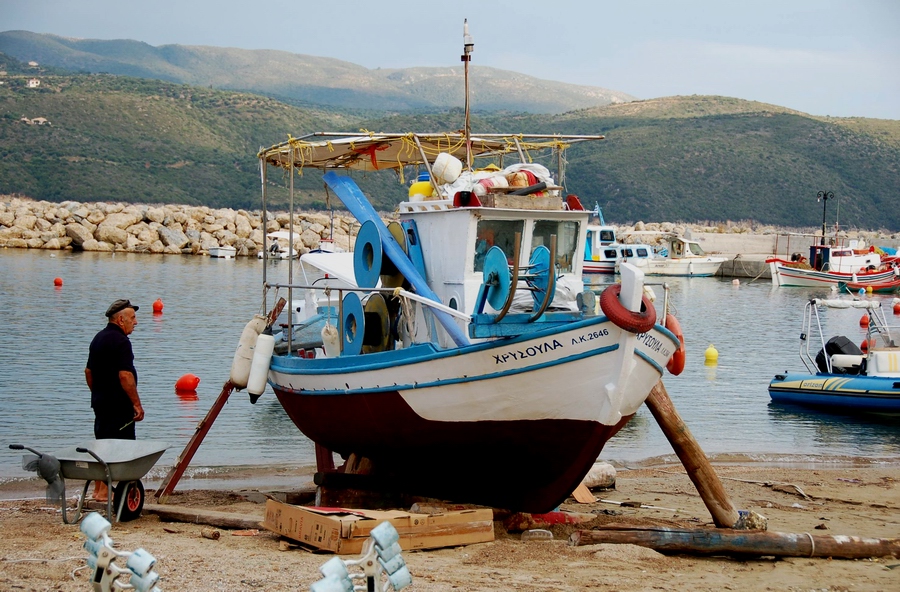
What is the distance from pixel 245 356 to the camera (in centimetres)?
1236

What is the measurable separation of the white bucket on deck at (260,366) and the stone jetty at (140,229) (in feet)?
166

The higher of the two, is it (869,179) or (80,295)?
(869,179)

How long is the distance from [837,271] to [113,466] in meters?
49.8

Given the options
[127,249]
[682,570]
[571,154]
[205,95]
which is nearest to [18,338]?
[682,570]

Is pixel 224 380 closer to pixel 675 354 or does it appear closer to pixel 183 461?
pixel 183 461

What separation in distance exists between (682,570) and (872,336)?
1305cm

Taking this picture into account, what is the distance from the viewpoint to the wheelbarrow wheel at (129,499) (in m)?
9.16

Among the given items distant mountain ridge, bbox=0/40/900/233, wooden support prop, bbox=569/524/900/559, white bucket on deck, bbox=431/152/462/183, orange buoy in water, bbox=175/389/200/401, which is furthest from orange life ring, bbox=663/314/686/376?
distant mountain ridge, bbox=0/40/900/233

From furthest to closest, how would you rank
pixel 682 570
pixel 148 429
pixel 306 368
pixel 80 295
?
pixel 80 295, pixel 148 429, pixel 306 368, pixel 682 570

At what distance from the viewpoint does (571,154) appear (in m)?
121

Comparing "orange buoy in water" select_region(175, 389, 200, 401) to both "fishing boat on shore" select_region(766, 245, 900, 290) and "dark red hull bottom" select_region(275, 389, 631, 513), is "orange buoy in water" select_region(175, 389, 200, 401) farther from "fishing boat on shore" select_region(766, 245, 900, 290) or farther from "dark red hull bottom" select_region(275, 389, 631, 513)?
"fishing boat on shore" select_region(766, 245, 900, 290)

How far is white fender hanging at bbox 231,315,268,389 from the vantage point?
12312 mm

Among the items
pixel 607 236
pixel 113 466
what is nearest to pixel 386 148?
pixel 113 466

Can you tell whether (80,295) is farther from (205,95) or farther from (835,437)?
(205,95)
